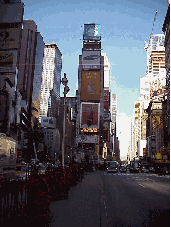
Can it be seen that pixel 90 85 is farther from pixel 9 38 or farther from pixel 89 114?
pixel 9 38

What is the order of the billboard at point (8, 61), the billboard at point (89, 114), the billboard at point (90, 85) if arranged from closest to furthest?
the billboard at point (8, 61) → the billboard at point (89, 114) → the billboard at point (90, 85)

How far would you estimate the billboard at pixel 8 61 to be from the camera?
6103 cm

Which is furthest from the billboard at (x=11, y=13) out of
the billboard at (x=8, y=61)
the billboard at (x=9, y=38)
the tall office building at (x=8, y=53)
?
the billboard at (x=8, y=61)

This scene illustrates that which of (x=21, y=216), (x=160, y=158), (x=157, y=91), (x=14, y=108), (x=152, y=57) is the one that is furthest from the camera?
(x=152, y=57)

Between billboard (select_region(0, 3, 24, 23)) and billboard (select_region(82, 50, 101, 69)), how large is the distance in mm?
59263

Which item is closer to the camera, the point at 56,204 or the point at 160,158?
the point at 56,204

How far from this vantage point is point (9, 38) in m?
62.7

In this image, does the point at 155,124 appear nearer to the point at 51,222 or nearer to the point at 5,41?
the point at 5,41

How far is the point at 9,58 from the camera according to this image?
6122cm

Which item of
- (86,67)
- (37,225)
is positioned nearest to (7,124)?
(37,225)

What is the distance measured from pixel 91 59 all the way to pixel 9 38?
6888 cm

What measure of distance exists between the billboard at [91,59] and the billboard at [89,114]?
26.2 meters

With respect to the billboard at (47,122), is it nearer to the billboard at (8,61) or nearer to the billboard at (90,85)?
the billboard at (90,85)

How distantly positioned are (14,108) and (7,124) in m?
14.0
